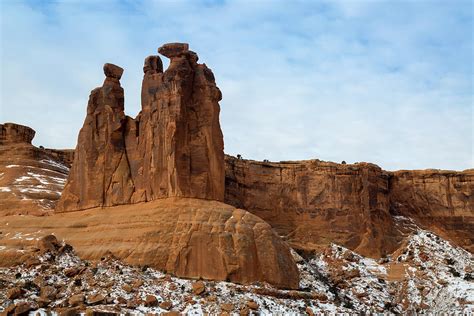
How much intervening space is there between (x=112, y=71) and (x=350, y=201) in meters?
30.4

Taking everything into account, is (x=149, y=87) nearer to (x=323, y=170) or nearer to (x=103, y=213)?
(x=103, y=213)

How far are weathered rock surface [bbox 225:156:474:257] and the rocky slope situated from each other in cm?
1181

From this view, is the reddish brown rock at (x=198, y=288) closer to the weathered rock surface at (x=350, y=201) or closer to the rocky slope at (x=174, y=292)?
the rocky slope at (x=174, y=292)

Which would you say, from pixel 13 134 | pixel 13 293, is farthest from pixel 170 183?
pixel 13 134

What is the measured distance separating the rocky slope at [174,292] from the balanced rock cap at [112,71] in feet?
42.7

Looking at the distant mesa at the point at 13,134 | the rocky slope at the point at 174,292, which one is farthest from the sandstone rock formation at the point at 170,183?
the distant mesa at the point at 13,134

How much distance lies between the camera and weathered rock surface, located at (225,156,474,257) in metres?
73.4

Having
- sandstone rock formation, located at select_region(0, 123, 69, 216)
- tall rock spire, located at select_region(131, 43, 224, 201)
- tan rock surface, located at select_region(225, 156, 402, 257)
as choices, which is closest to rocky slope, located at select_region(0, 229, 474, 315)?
tall rock spire, located at select_region(131, 43, 224, 201)

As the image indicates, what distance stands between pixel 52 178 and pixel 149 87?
767 inches

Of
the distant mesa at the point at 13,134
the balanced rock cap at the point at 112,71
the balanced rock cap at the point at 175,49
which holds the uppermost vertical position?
the balanced rock cap at the point at 175,49

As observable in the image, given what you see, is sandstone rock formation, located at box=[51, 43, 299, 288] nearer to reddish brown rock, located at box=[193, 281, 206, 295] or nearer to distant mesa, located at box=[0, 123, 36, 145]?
reddish brown rock, located at box=[193, 281, 206, 295]

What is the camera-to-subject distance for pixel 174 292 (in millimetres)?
42938

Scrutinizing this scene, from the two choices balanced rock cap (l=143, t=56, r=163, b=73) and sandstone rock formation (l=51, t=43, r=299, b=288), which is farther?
balanced rock cap (l=143, t=56, r=163, b=73)

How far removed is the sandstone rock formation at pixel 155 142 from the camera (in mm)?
49906
